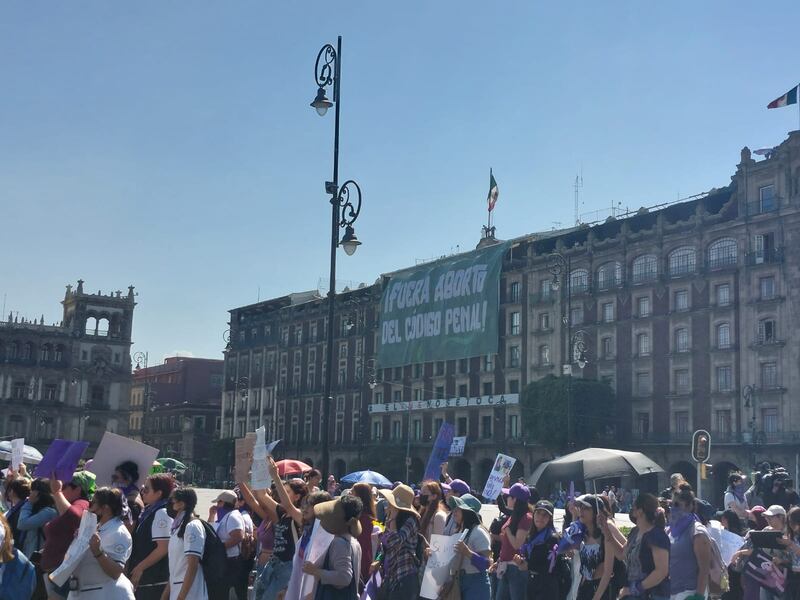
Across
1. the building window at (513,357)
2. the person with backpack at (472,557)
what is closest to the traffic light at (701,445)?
the person with backpack at (472,557)

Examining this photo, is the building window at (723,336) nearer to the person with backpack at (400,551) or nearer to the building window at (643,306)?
the building window at (643,306)

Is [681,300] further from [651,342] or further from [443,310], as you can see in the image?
[443,310]

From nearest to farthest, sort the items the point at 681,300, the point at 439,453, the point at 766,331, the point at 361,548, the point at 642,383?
the point at 361,548
the point at 439,453
the point at 766,331
the point at 681,300
the point at 642,383

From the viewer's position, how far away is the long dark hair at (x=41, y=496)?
9.24 meters

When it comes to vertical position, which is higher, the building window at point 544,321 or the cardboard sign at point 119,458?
the building window at point 544,321

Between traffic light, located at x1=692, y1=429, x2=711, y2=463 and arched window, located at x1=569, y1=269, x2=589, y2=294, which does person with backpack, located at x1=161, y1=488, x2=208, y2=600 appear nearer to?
traffic light, located at x1=692, y1=429, x2=711, y2=463

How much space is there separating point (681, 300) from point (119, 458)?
47.3 meters

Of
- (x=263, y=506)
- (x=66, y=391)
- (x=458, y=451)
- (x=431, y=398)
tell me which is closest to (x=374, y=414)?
(x=431, y=398)

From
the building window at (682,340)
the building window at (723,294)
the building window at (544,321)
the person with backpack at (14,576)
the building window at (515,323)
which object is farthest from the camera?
the building window at (515,323)

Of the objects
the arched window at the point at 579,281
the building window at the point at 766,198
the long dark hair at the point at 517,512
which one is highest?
the building window at the point at 766,198

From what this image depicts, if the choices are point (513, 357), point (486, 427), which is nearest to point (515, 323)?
point (513, 357)

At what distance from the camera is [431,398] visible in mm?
67500

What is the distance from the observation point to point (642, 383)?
54.9 meters

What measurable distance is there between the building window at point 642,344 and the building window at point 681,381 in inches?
90.8
